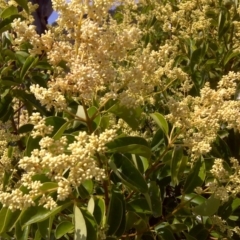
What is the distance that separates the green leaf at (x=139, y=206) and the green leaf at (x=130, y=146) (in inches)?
7.2

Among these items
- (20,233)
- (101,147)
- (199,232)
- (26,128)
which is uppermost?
(26,128)

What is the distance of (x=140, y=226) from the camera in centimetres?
156

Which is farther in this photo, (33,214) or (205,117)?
(205,117)

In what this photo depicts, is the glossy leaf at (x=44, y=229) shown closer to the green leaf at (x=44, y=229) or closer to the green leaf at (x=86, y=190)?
the green leaf at (x=44, y=229)

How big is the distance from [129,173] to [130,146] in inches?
4.1

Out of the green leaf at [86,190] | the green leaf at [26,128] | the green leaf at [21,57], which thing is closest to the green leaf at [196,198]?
the green leaf at [86,190]

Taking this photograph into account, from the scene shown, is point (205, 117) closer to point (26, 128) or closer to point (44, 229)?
point (44, 229)

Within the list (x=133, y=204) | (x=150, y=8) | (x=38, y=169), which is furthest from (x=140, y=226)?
(x=150, y=8)

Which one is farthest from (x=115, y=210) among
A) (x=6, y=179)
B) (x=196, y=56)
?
(x=196, y=56)

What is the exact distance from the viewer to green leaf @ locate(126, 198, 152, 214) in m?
1.41

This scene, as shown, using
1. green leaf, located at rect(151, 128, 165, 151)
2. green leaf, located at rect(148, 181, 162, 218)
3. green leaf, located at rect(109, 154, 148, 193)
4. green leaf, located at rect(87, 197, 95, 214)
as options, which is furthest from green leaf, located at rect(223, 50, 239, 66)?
green leaf, located at rect(87, 197, 95, 214)

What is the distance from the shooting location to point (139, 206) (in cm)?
143

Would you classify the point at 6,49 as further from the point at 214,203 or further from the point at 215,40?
the point at 215,40

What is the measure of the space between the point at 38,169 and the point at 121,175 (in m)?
0.25
